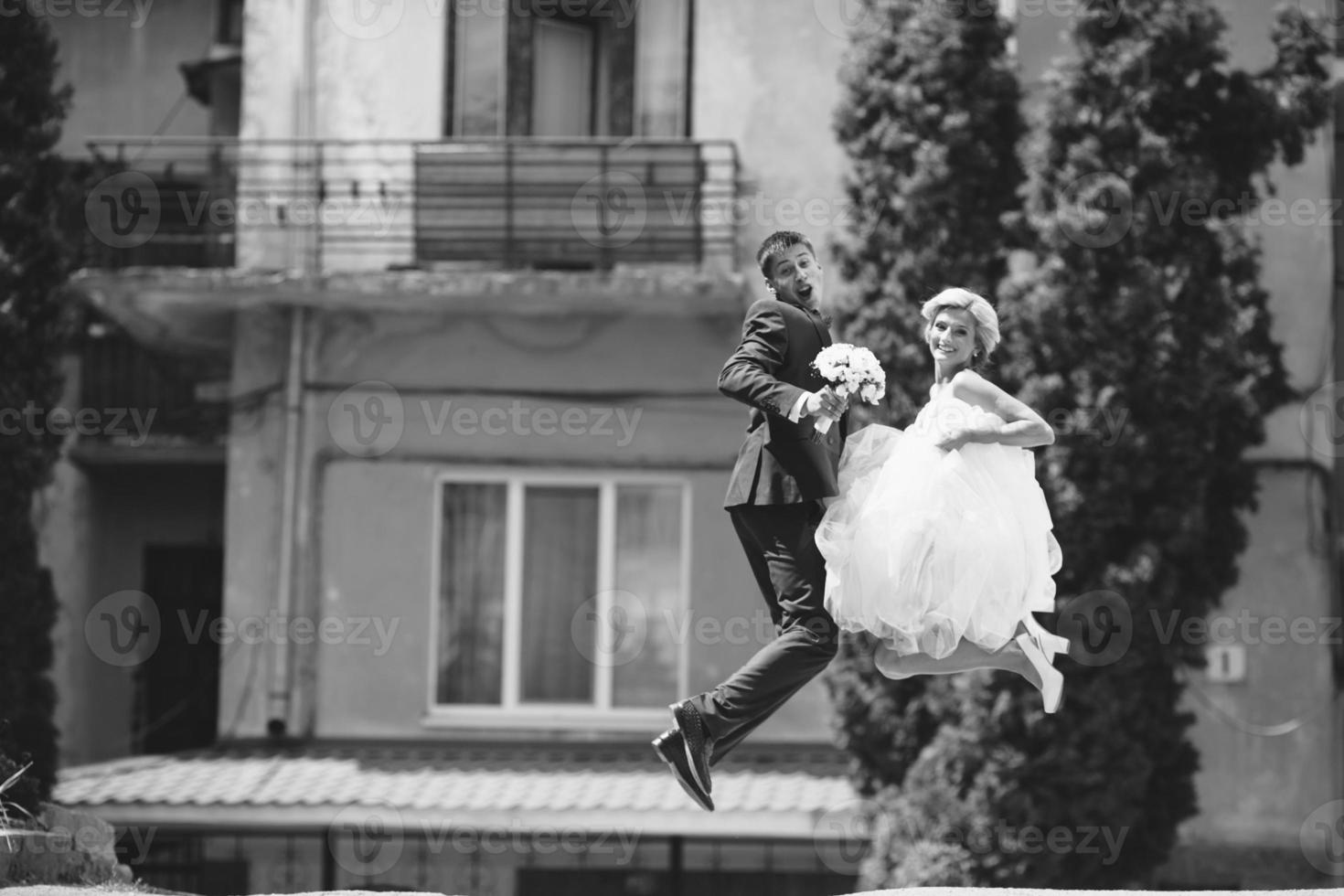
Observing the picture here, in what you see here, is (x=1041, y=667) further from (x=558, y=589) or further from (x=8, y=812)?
(x=558, y=589)

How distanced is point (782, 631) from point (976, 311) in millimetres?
1518

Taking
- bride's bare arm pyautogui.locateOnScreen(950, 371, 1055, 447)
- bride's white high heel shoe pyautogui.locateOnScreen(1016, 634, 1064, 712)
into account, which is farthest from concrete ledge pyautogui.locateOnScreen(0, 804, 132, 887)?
bride's bare arm pyautogui.locateOnScreen(950, 371, 1055, 447)

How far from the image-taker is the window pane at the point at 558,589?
16.0 meters

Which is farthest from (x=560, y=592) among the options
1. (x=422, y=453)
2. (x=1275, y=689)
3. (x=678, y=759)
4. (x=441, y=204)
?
(x=678, y=759)

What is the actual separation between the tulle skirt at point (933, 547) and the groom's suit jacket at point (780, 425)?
206mm

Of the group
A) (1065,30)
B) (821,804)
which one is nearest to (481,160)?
(1065,30)

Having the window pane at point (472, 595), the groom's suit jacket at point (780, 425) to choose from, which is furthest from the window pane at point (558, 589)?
the groom's suit jacket at point (780, 425)

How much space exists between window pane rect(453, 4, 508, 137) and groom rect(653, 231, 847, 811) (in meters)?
8.85

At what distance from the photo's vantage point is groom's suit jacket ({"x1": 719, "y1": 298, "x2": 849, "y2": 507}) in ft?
25.8

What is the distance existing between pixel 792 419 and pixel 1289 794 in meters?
9.12

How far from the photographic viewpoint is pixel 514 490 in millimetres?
16078

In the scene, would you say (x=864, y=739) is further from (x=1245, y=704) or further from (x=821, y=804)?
(x=1245, y=704)

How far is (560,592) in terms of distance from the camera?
16.0 m

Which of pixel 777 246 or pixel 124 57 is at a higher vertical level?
pixel 124 57
